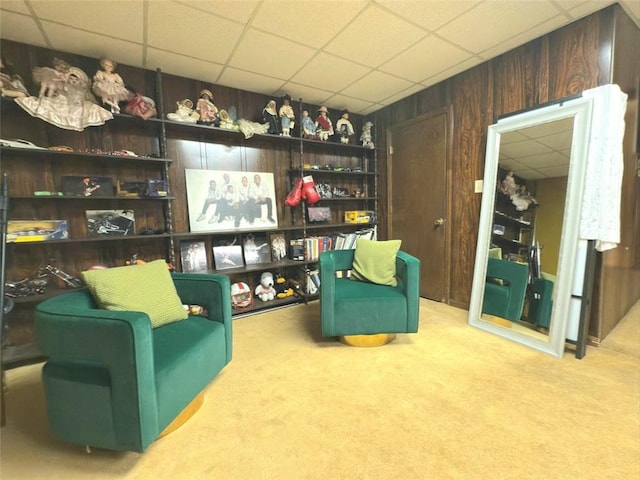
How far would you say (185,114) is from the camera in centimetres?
242

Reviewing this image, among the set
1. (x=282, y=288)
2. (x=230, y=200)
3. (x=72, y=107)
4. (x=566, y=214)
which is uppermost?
(x=72, y=107)

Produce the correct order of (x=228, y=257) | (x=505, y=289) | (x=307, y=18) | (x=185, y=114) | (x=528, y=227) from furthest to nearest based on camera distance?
(x=228, y=257) < (x=185, y=114) < (x=505, y=289) < (x=528, y=227) < (x=307, y=18)

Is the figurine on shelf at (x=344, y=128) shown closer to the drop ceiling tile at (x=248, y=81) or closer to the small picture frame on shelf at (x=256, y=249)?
the drop ceiling tile at (x=248, y=81)

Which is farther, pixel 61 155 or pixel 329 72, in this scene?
pixel 329 72

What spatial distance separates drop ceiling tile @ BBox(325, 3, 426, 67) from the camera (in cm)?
184

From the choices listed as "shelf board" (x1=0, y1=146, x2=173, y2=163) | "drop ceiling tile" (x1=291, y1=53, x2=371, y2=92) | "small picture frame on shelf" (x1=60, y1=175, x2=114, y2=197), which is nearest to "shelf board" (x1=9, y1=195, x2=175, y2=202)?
"small picture frame on shelf" (x1=60, y1=175, x2=114, y2=197)

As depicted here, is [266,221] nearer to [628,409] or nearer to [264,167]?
[264,167]

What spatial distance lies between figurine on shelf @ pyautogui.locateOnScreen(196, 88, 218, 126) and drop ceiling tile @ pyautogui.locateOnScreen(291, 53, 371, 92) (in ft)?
2.62

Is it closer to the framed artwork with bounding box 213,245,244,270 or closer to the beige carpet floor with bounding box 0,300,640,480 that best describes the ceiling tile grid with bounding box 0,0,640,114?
the framed artwork with bounding box 213,245,244,270

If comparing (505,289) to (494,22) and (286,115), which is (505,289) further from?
(286,115)

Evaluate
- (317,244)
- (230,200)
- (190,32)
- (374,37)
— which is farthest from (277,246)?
(374,37)

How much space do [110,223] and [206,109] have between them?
4.18 feet

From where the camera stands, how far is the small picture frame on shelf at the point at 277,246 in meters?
3.08

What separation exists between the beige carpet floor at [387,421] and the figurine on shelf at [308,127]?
7.38 feet
